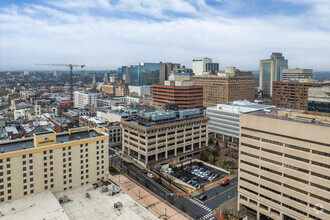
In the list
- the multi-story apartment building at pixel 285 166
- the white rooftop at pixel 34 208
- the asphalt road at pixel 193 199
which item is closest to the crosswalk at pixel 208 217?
the asphalt road at pixel 193 199

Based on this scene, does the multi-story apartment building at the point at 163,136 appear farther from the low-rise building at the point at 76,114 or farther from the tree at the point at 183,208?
the low-rise building at the point at 76,114

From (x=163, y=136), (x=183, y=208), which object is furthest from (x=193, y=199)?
(x=163, y=136)

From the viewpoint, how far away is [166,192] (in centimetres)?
8456

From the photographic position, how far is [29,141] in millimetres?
77375

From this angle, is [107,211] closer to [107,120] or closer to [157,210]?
[157,210]

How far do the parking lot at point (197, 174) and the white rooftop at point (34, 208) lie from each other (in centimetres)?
4499

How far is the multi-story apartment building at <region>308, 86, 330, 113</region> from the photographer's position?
9544 centimetres

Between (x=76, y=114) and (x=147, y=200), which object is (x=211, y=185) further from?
(x=76, y=114)

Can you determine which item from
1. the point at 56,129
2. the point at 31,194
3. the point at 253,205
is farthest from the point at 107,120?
the point at 253,205

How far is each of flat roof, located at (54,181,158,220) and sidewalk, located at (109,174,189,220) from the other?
6.81 metres

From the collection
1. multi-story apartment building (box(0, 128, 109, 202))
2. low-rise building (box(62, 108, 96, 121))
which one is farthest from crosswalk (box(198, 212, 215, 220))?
low-rise building (box(62, 108, 96, 121))

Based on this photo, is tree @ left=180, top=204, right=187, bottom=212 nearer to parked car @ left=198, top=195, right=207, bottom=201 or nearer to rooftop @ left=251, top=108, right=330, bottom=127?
parked car @ left=198, top=195, right=207, bottom=201

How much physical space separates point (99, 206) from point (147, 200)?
16.4 meters

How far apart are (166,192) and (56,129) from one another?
76774 mm
